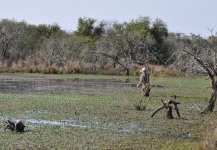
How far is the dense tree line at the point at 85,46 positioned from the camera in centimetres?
5325

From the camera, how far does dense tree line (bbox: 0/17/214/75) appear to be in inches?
2096

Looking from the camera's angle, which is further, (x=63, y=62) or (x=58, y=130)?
(x=63, y=62)

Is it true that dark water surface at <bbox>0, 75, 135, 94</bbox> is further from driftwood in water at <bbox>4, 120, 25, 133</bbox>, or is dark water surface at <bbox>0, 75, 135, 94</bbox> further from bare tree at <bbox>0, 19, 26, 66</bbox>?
bare tree at <bbox>0, 19, 26, 66</bbox>

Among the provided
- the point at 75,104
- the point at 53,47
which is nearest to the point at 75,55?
the point at 53,47

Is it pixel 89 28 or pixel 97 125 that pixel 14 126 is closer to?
pixel 97 125

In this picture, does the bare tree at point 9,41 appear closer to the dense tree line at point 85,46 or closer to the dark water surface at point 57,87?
the dense tree line at point 85,46

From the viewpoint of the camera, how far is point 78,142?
1299 cm

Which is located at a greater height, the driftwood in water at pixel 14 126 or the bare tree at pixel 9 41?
the bare tree at pixel 9 41

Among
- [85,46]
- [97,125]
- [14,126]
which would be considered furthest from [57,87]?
[85,46]

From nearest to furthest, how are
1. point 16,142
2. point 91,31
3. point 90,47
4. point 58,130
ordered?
point 16,142, point 58,130, point 90,47, point 91,31

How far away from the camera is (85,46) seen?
61.4 m

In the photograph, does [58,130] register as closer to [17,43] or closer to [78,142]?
[78,142]

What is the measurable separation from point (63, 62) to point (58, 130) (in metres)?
40.7

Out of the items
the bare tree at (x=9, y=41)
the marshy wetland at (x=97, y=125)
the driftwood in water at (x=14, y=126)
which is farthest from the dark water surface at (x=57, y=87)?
the bare tree at (x=9, y=41)
